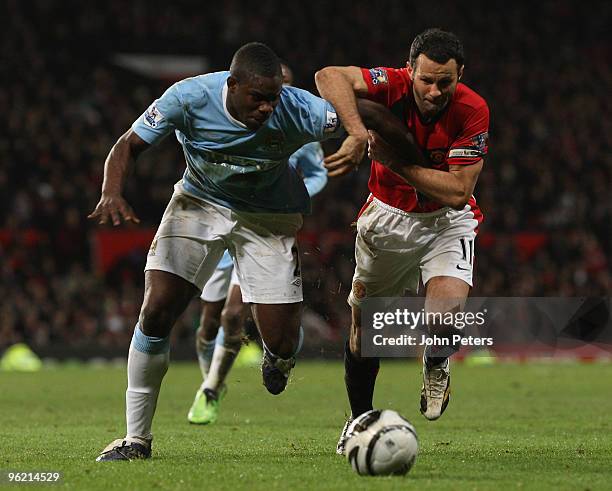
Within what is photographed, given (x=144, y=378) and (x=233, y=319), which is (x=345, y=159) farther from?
(x=233, y=319)

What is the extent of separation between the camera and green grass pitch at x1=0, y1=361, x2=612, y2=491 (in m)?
5.67

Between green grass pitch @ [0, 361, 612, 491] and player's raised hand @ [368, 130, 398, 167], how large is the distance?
1760mm

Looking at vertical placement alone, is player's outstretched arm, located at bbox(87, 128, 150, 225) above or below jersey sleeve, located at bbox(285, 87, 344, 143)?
below

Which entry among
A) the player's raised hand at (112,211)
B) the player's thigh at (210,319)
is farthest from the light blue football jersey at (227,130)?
the player's thigh at (210,319)

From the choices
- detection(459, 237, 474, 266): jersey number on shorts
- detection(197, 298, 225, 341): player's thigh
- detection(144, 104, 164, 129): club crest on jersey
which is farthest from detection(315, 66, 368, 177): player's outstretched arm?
detection(197, 298, 225, 341): player's thigh

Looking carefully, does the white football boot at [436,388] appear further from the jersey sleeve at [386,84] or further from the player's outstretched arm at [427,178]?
the jersey sleeve at [386,84]

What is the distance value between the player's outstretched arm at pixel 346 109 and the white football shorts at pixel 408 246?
0.99 m

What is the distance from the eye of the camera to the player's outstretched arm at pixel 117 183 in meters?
5.92

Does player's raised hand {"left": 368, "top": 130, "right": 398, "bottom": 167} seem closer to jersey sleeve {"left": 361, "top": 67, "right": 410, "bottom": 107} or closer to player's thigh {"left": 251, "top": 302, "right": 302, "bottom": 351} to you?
jersey sleeve {"left": 361, "top": 67, "right": 410, "bottom": 107}

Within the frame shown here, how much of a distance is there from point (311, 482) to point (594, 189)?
1946cm

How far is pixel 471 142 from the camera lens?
6.93 metres

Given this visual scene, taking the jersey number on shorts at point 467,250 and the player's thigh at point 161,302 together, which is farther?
the jersey number on shorts at point 467,250

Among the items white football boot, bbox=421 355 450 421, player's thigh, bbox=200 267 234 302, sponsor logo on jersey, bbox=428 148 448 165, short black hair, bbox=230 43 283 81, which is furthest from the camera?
player's thigh, bbox=200 267 234 302

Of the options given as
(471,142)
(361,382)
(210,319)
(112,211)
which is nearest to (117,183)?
(112,211)
